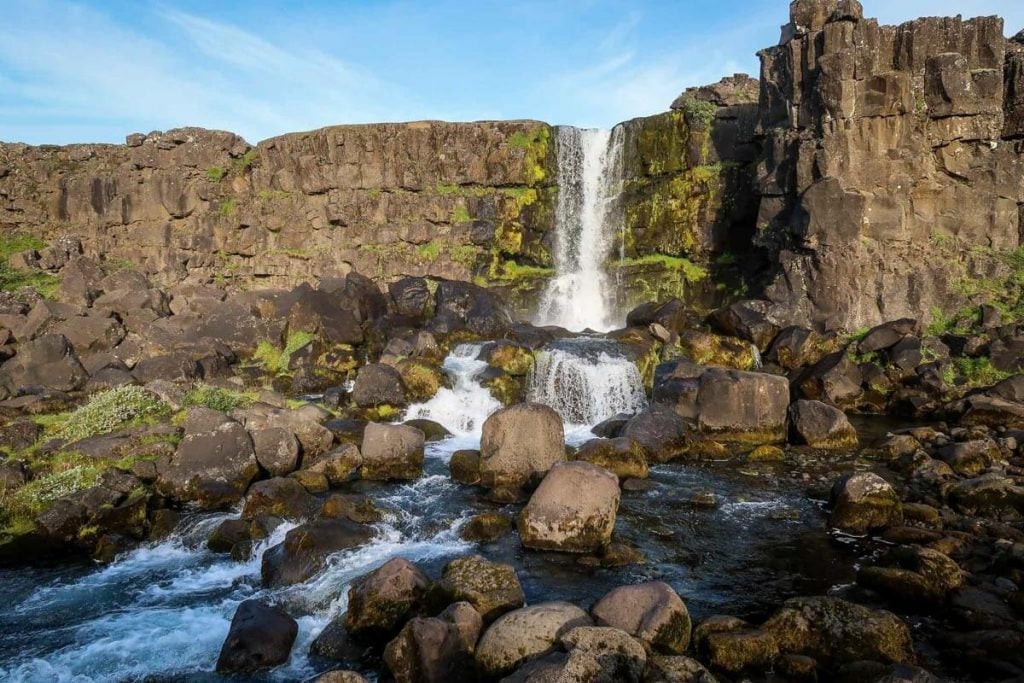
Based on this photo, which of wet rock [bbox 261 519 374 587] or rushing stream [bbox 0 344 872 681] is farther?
wet rock [bbox 261 519 374 587]

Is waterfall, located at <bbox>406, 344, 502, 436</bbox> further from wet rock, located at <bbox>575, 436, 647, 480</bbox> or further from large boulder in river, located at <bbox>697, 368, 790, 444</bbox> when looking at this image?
large boulder in river, located at <bbox>697, 368, 790, 444</bbox>

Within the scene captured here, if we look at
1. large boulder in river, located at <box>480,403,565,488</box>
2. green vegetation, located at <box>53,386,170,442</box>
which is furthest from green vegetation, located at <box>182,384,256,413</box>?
large boulder in river, located at <box>480,403,565,488</box>

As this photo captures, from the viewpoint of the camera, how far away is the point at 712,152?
99.0 ft

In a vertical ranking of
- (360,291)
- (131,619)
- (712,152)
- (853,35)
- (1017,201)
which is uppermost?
(853,35)

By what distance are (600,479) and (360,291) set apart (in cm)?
1693

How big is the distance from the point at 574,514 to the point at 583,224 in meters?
23.2

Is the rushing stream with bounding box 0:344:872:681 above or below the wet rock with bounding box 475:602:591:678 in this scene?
below

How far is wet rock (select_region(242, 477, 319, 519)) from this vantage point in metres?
12.4

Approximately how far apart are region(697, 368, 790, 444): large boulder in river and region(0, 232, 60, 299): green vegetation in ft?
90.9

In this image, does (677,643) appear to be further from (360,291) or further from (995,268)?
(995,268)

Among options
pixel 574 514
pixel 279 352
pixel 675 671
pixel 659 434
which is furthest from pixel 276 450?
pixel 279 352

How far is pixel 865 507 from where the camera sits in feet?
37.4

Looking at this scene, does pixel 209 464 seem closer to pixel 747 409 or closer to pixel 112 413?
pixel 112 413

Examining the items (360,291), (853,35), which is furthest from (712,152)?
(360,291)
